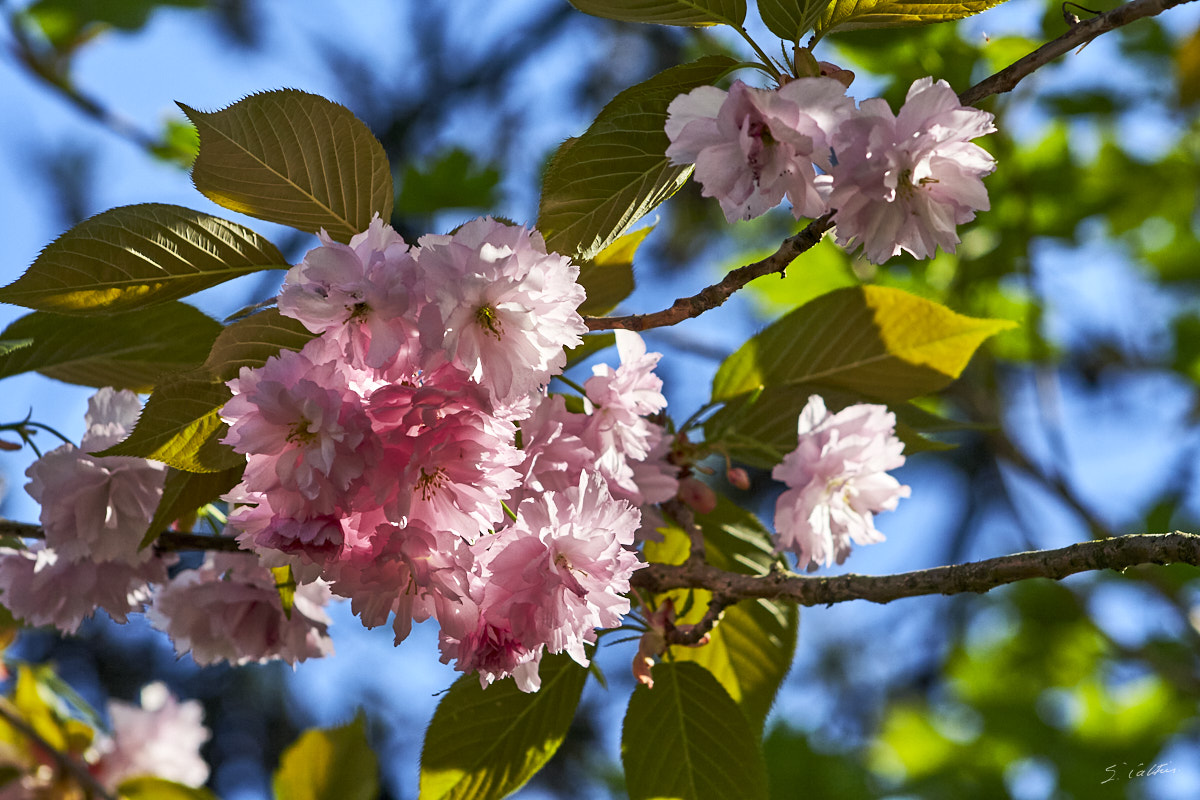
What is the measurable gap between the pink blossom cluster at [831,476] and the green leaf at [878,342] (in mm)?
68

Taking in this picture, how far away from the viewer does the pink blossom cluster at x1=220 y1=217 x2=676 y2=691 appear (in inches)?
23.2

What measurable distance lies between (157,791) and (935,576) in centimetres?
122

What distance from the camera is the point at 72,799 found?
4.67 feet

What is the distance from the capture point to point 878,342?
3.13 ft

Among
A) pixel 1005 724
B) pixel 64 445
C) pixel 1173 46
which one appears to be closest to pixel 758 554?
pixel 64 445

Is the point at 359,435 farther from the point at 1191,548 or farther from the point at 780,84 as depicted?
the point at 1191,548

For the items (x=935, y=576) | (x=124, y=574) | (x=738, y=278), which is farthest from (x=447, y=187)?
(x=935, y=576)

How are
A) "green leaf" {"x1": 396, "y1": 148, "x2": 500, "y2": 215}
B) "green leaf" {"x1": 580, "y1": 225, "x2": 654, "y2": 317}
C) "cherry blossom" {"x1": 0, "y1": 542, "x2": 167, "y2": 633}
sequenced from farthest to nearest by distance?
1. "green leaf" {"x1": 396, "y1": 148, "x2": 500, "y2": 215}
2. "cherry blossom" {"x1": 0, "y1": 542, "x2": 167, "y2": 633}
3. "green leaf" {"x1": 580, "y1": 225, "x2": 654, "y2": 317}

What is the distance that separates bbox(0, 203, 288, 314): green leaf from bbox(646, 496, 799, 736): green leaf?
50 cm

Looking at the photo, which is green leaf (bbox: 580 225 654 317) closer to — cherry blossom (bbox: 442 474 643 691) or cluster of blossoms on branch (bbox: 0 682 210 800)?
cherry blossom (bbox: 442 474 643 691)

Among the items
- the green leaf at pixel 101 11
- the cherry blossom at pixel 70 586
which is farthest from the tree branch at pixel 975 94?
the green leaf at pixel 101 11

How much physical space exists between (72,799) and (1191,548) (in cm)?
153

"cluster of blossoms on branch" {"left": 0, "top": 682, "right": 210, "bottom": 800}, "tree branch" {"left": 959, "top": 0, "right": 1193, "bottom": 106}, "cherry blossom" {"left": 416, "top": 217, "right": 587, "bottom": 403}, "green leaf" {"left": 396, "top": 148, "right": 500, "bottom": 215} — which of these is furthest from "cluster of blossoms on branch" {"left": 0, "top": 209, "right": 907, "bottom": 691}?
"green leaf" {"left": 396, "top": 148, "right": 500, "bottom": 215}

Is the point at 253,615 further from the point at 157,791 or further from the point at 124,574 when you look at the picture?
the point at 157,791
